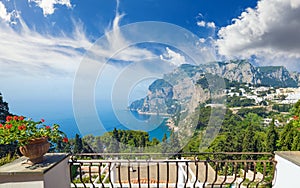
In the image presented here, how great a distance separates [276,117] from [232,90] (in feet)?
18.8

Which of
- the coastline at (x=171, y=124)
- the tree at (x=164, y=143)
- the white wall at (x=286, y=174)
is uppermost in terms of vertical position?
the white wall at (x=286, y=174)

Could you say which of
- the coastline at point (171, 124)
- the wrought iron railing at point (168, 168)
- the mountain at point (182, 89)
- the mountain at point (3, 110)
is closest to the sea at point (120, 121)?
the mountain at point (182, 89)

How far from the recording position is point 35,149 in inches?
56.2

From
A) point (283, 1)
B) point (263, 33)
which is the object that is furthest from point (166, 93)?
point (263, 33)

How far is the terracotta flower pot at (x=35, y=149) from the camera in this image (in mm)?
1406

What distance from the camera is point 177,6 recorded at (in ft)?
39.0

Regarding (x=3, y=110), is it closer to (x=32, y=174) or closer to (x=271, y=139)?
(x=32, y=174)

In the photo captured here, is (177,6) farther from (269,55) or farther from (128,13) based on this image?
(269,55)

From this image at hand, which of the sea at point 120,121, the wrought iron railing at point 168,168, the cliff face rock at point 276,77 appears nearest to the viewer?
the wrought iron railing at point 168,168

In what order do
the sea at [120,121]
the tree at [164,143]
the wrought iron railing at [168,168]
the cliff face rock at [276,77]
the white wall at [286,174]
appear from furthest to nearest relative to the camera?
1. the cliff face rock at [276,77]
2. the tree at [164,143]
3. the sea at [120,121]
4. the wrought iron railing at [168,168]
5. the white wall at [286,174]

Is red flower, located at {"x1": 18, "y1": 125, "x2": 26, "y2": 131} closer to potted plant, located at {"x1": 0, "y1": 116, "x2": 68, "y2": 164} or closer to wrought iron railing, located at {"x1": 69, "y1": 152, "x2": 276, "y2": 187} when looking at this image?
potted plant, located at {"x1": 0, "y1": 116, "x2": 68, "y2": 164}

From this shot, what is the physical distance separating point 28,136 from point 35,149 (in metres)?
0.11

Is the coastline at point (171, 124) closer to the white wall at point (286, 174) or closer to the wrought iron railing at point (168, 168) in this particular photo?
the wrought iron railing at point (168, 168)

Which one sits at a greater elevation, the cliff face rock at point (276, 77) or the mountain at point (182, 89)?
the cliff face rock at point (276, 77)
